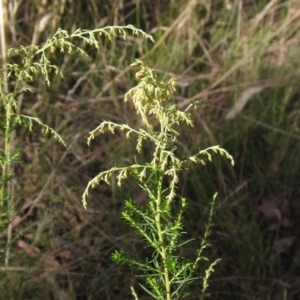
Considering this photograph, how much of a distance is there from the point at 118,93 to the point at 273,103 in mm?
811

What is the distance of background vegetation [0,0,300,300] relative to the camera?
306cm

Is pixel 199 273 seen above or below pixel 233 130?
below

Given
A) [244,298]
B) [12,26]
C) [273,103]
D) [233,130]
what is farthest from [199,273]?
[12,26]

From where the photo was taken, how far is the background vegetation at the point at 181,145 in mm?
3057

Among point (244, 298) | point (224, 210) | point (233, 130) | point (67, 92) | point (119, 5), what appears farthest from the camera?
point (119, 5)

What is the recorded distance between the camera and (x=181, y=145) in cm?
346

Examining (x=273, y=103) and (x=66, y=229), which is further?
(x=273, y=103)

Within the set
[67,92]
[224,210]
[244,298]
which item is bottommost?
[244,298]

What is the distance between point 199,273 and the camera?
3.02m

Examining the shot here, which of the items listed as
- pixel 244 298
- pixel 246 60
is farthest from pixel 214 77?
pixel 244 298

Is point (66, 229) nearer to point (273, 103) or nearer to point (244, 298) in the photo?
point (244, 298)

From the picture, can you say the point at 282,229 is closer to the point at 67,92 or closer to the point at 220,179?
the point at 220,179

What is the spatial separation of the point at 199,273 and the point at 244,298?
209mm

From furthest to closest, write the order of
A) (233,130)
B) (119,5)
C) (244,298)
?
(119,5), (233,130), (244,298)
